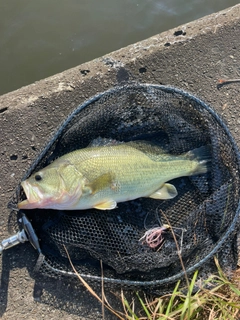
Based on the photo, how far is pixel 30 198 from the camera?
9.02 ft

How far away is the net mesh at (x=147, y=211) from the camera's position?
9.77 ft

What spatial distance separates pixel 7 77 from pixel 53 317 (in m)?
2.51

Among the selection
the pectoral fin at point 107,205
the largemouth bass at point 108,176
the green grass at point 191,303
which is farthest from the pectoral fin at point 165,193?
the green grass at point 191,303

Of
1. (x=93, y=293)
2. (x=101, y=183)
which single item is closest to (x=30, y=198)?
(x=101, y=183)

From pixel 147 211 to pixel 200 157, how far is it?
0.61 metres

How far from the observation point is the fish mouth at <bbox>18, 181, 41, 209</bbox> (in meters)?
2.74

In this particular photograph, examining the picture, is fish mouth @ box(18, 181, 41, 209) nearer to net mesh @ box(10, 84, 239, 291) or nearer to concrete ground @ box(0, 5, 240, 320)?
net mesh @ box(10, 84, 239, 291)

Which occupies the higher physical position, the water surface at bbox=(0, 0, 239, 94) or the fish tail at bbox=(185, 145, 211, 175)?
the water surface at bbox=(0, 0, 239, 94)

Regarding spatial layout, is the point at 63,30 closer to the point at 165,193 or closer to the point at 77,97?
the point at 77,97

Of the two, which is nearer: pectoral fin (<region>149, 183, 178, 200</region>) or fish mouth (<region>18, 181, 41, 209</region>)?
fish mouth (<region>18, 181, 41, 209</region>)

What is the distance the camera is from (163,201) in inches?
126

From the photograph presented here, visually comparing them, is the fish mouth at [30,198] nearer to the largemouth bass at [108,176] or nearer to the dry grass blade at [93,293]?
the largemouth bass at [108,176]

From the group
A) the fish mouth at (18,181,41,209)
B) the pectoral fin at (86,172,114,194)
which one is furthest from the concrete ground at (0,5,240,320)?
the pectoral fin at (86,172,114,194)

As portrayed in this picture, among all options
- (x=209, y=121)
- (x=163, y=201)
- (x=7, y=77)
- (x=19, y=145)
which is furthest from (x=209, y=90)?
(x=7, y=77)
